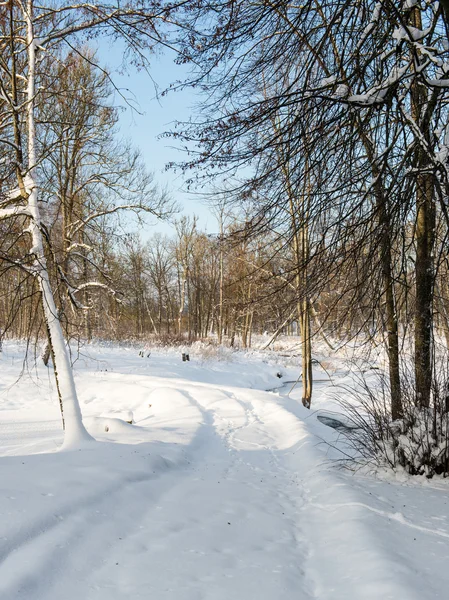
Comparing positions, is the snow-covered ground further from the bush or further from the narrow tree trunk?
the narrow tree trunk

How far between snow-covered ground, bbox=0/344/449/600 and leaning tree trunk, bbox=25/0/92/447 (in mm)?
449

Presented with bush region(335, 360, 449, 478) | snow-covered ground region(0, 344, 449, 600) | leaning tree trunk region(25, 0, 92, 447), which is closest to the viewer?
snow-covered ground region(0, 344, 449, 600)

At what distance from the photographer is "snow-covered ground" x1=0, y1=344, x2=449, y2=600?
2.21 metres

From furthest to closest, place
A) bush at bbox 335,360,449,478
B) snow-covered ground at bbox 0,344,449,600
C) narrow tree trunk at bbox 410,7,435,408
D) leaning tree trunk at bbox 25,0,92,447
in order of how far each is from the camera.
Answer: leaning tree trunk at bbox 25,0,92,447, narrow tree trunk at bbox 410,7,435,408, bush at bbox 335,360,449,478, snow-covered ground at bbox 0,344,449,600

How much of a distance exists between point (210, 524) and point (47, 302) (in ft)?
11.0

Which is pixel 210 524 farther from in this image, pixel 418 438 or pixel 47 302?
pixel 47 302

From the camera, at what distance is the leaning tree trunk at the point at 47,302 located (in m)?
5.10

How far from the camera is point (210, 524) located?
10.3 ft

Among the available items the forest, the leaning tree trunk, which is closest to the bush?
the forest

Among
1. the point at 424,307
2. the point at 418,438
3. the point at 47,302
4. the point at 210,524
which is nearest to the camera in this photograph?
the point at 210,524

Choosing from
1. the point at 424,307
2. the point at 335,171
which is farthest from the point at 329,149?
the point at 424,307

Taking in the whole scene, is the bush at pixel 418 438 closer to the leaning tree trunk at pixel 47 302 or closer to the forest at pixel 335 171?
the forest at pixel 335 171

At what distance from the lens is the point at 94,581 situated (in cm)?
221

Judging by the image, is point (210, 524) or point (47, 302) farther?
point (47, 302)
